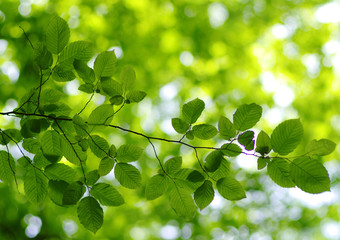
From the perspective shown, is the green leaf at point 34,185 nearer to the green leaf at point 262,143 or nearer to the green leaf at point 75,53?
the green leaf at point 75,53

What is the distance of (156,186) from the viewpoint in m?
0.99

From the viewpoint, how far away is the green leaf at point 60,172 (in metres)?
1.00

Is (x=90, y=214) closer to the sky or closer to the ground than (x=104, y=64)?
closer to the ground

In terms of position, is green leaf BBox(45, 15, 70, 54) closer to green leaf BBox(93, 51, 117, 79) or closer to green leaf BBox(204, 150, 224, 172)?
green leaf BBox(93, 51, 117, 79)

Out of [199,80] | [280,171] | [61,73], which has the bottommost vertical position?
[199,80]

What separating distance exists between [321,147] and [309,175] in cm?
9

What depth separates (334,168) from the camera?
610 cm

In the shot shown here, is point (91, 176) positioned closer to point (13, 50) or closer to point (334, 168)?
point (13, 50)

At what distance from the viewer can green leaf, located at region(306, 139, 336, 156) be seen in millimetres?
877

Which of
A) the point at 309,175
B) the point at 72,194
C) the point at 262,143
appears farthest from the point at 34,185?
the point at 309,175

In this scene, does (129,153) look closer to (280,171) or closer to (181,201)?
(181,201)

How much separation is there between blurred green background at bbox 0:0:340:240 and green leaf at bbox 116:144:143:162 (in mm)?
3885

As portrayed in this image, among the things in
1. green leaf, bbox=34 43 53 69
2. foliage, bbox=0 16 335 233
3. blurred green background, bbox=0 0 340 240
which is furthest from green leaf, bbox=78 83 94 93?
blurred green background, bbox=0 0 340 240

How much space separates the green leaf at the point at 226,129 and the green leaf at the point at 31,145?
619mm
